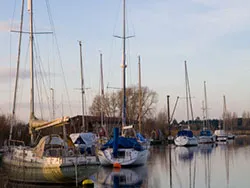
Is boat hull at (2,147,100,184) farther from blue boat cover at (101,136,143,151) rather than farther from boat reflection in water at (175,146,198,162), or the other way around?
boat reflection in water at (175,146,198,162)

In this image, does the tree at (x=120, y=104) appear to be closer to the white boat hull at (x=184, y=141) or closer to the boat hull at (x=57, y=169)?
the white boat hull at (x=184, y=141)

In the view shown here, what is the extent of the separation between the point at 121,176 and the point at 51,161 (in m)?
7.39

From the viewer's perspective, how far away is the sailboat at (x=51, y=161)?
26594 millimetres

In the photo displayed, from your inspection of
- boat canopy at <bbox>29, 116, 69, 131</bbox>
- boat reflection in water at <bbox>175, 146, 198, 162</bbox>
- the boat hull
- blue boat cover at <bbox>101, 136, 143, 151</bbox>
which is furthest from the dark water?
boat reflection in water at <bbox>175, 146, 198, 162</bbox>

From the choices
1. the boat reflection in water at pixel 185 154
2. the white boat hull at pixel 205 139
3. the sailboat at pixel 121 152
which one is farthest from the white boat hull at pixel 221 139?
the sailboat at pixel 121 152

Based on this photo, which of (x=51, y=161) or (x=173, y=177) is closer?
(x=51, y=161)

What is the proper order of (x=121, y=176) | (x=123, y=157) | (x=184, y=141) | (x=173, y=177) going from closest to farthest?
(x=173, y=177) → (x=121, y=176) → (x=123, y=157) → (x=184, y=141)

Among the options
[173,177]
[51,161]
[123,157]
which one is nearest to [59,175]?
[51,161]

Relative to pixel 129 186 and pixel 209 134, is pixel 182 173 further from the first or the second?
pixel 209 134

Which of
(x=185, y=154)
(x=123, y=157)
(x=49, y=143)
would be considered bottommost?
(x=185, y=154)

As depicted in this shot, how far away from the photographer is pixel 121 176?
3253 cm

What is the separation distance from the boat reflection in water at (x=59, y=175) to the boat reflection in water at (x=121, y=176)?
1.45 metres

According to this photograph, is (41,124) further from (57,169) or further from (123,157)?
(123,157)

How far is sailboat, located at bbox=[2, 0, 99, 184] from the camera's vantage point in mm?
26594
